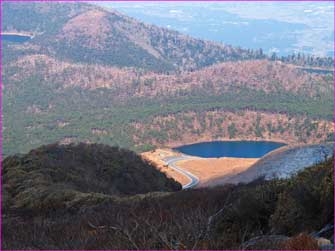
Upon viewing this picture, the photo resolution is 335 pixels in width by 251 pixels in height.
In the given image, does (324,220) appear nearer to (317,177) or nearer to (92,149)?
(317,177)

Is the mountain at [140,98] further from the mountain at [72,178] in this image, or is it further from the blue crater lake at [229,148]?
the mountain at [72,178]

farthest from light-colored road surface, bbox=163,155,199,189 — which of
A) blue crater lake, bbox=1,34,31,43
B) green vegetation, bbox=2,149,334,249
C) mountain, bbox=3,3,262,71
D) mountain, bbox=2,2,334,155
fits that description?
blue crater lake, bbox=1,34,31,43

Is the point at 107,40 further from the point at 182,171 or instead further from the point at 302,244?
the point at 302,244

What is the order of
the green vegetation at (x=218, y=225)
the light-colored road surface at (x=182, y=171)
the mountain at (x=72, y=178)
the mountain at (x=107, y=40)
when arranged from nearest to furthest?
the green vegetation at (x=218, y=225), the mountain at (x=72, y=178), the light-colored road surface at (x=182, y=171), the mountain at (x=107, y=40)

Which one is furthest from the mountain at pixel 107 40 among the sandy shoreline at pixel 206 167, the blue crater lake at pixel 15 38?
the sandy shoreline at pixel 206 167

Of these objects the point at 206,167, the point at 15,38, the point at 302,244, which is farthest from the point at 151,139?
the point at 15,38

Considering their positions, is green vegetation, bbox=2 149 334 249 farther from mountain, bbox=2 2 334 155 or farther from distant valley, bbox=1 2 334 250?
mountain, bbox=2 2 334 155

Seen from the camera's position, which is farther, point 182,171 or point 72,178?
point 182,171
